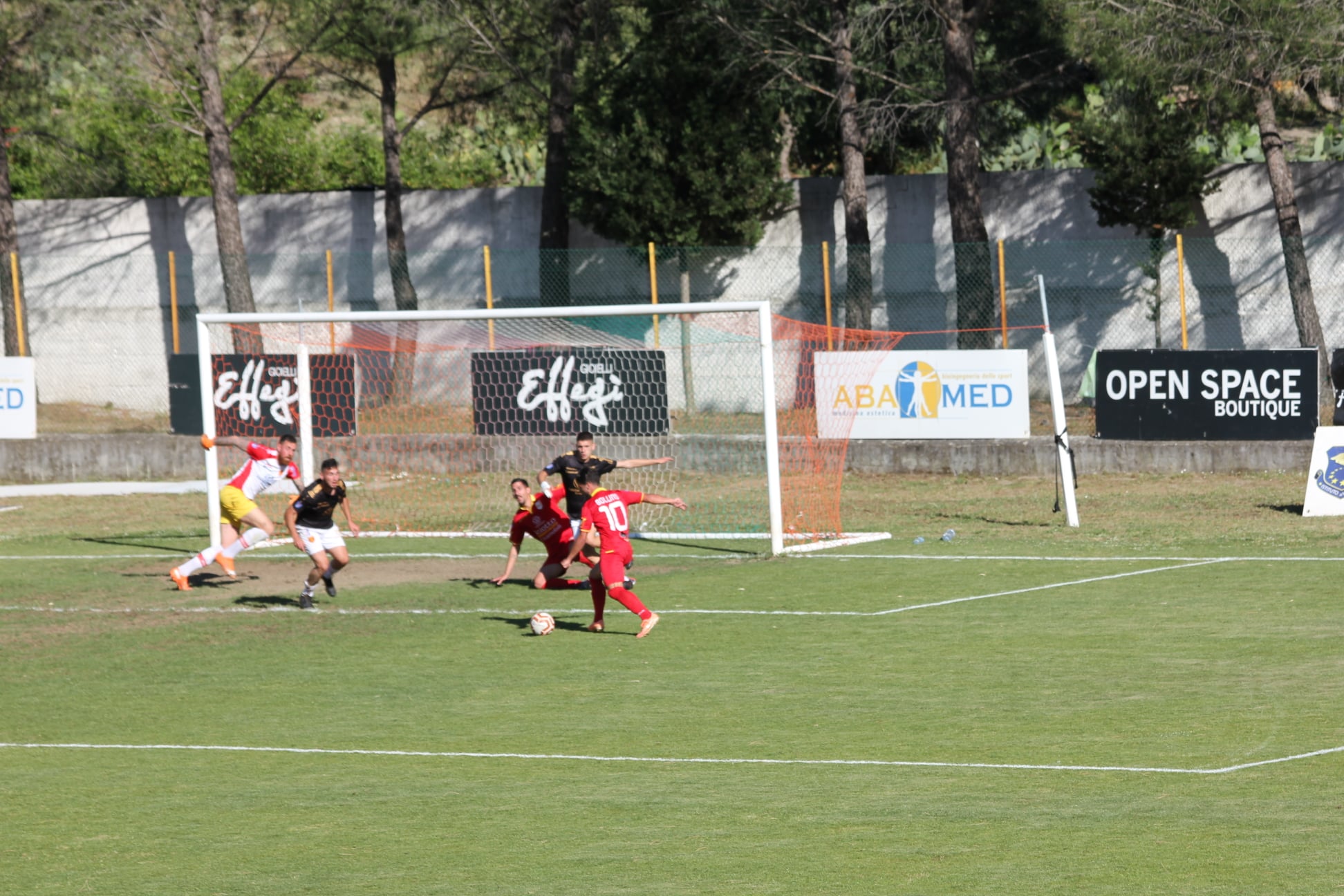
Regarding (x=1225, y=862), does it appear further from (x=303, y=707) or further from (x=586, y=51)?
(x=586, y=51)

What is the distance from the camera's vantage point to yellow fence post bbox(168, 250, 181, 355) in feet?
102

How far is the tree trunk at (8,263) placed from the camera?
105 ft

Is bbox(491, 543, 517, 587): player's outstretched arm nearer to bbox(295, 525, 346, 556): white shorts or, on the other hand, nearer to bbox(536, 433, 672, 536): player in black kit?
bbox(536, 433, 672, 536): player in black kit

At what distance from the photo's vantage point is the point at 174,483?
27484mm

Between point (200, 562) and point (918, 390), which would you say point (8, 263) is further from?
point (918, 390)

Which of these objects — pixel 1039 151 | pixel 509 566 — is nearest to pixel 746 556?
pixel 509 566

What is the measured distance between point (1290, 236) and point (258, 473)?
1730cm

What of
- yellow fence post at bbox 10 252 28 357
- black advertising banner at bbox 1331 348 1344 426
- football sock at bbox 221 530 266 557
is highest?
Answer: yellow fence post at bbox 10 252 28 357

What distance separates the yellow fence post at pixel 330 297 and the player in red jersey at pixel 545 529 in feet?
35.6

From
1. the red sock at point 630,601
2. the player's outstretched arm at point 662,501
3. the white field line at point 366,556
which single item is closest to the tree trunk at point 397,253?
the white field line at point 366,556

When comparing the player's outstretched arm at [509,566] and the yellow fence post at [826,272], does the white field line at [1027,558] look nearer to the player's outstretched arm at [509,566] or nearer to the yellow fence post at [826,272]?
the player's outstretched arm at [509,566]

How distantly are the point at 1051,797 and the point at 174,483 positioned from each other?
846 inches

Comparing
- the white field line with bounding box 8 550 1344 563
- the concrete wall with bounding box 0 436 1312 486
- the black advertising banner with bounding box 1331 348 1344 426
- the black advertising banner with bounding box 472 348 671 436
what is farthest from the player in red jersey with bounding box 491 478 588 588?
the black advertising banner with bounding box 1331 348 1344 426

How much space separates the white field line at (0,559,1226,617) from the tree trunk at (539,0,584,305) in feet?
Result: 49.3
